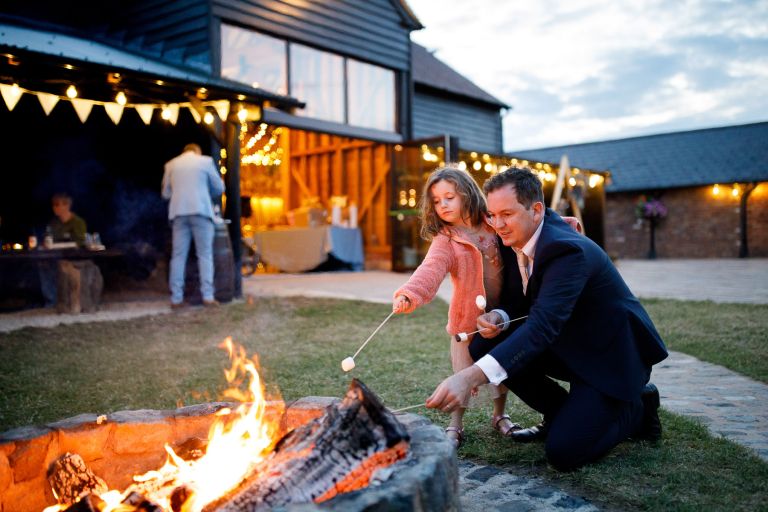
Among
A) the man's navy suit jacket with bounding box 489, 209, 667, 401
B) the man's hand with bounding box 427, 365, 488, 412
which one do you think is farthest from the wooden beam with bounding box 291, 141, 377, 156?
the man's hand with bounding box 427, 365, 488, 412

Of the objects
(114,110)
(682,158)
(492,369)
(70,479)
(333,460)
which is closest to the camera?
(333,460)

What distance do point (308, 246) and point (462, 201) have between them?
1126cm

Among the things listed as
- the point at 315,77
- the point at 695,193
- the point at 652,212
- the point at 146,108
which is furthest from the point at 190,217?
the point at 695,193

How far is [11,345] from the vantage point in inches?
223

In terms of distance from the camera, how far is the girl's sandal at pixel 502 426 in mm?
3143

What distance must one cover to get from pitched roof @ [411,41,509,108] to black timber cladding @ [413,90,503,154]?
331 mm

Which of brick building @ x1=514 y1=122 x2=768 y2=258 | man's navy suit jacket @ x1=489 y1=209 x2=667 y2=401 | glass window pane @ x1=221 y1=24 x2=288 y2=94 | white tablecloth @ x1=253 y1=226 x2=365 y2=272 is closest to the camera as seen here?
man's navy suit jacket @ x1=489 y1=209 x2=667 y2=401

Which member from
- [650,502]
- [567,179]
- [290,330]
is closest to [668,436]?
[650,502]

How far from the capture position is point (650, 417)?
9.62 ft

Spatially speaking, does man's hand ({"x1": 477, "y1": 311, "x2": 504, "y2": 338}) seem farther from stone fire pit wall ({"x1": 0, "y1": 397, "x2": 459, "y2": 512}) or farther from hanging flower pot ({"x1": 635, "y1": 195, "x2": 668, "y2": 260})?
hanging flower pot ({"x1": 635, "y1": 195, "x2": 668, "y2": 260})

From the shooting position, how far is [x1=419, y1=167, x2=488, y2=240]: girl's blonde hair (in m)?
3.28

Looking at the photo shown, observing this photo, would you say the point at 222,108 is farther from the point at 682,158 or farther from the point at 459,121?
the point at 682,158

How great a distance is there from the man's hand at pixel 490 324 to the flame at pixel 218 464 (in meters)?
1.02

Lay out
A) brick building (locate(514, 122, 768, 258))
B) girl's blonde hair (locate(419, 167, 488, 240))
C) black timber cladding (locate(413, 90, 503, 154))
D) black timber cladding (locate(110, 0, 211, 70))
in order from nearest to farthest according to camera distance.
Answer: girl's blonde hair (locate(419, 167, 488, 240)) → black timber cladding (locate(110, 0, 211, 70)) → black timber cladding (locate(413, 90, 503, 154)) → brick building (locate(514, 122, 768, 258))
